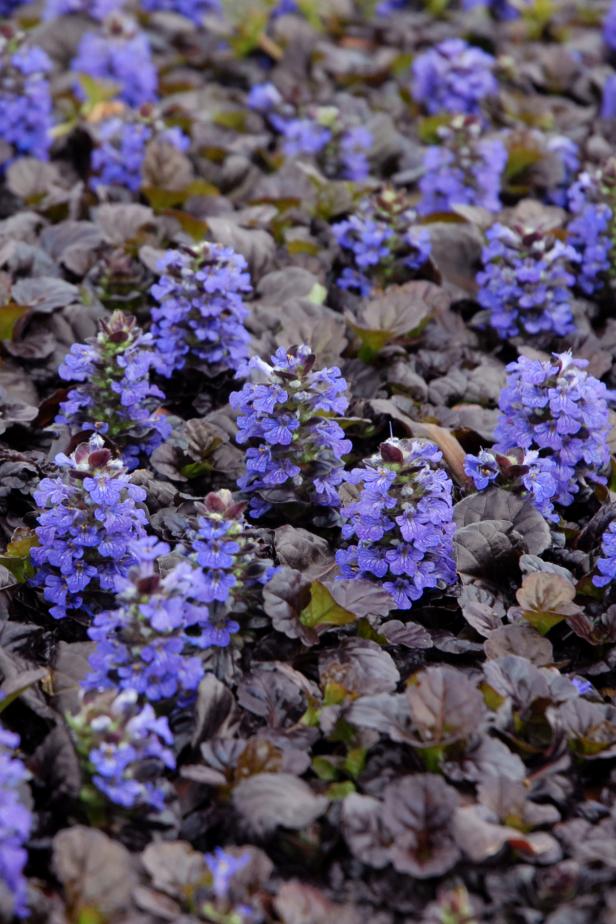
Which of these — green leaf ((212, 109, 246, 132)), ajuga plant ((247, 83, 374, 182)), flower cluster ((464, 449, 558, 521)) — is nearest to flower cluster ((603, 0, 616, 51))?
ajuga plant ((247, 83, 374, 182))

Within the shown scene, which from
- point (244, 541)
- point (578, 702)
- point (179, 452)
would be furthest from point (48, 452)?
point (578, 702)

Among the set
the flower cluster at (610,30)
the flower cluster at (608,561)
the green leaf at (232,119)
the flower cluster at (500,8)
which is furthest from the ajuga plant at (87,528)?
the flower cluster at (500,8)

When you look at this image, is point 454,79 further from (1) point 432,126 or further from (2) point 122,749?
(2) point 122,749

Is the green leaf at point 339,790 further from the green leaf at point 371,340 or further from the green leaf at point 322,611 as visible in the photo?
the green leaf at point 371,340

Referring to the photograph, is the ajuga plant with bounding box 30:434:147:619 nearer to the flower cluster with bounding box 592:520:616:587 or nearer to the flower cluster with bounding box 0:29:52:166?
the flower cluster with bounding box 592:520:616:587

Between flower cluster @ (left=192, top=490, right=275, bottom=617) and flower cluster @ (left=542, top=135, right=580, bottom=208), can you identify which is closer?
flower cluster @ (left=192, top=490, right=275, bottom=617)

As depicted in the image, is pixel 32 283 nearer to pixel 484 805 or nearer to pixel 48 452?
pixel 48 452

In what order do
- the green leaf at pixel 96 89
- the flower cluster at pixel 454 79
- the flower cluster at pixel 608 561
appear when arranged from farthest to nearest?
the flower cluster at pixel 454 79 < the green leaf at pixel 96 89 < the flower cluster at pixel 608 561
